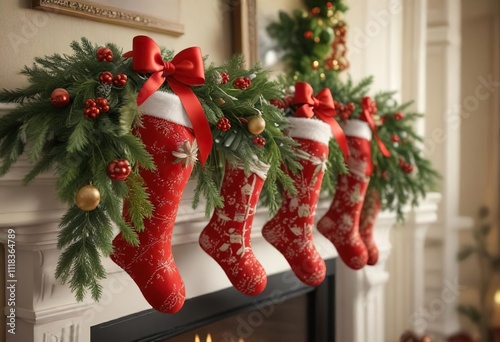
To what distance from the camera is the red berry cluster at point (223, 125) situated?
1.04 metres

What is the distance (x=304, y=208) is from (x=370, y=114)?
0.40 m

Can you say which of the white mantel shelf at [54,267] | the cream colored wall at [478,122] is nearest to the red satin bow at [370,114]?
the white mantel shelf at [54,267]

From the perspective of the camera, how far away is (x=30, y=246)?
1.03 m

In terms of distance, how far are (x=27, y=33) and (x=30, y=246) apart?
42cm

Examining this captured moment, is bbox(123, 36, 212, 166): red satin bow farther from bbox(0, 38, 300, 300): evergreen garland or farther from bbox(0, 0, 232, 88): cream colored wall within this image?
bbox(0, 0, 232, 88): cream colored wall

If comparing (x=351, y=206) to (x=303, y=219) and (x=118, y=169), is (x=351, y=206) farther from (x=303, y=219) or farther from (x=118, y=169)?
(x=118, y=169)

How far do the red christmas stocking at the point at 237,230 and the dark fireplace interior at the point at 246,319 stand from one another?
261mm

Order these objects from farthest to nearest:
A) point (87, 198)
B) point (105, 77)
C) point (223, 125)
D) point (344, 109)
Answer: point (344, 109)
point (223, 125)
point (105, 77)
point (87, 198)

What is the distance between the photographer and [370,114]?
157 centimetres

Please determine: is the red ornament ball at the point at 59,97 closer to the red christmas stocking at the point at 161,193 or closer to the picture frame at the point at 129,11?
the red christmas stocking at the point at 161,193

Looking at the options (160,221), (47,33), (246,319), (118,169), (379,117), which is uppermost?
(47,33)

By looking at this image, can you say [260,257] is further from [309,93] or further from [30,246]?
[30,246]

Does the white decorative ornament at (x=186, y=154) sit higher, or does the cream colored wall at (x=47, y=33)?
the cream colored wall at (x=47, y=33)

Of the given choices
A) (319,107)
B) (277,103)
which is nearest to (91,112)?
(277,103)
